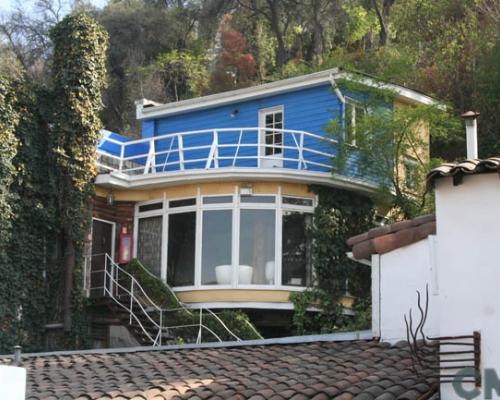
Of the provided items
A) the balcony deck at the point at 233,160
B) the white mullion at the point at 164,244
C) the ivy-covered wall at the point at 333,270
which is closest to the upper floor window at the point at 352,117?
the balcony deck at the point at 233,160

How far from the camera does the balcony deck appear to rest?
20.8 metres

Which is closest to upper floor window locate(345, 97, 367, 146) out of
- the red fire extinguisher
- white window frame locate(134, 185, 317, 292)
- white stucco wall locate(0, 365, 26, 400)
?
white window frame locate(134, 185, 317, 292)

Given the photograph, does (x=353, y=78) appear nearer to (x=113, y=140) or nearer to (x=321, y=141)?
(x=321, y=141)

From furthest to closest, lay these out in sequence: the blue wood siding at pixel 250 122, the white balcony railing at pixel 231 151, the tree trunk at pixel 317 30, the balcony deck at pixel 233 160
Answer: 1. the tree trunk at pixel 317 30
2. the blue wood siding at pixel 250 122
3. the white balcony railing at pixel 231 151
4. the balcony deck at pixel 233 160

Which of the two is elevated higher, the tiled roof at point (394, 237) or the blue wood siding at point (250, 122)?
the blue wood siding at point (250, 122)

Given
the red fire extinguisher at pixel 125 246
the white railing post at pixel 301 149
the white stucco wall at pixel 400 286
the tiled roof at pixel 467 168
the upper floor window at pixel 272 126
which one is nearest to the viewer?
the tiled roof at pixel 467 168

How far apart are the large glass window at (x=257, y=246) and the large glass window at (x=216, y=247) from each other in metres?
0.29

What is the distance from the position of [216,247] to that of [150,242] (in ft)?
5.96

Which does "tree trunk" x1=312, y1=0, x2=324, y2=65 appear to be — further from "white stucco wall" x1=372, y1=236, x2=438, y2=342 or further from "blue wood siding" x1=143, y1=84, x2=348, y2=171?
"white stucco wall" x1=372, y1=236, x2=438, y2=342

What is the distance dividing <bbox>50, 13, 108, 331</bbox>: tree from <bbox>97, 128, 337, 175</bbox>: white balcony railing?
1.04 meters

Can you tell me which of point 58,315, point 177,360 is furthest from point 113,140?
point 177,360

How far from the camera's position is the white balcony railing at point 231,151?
854 inches

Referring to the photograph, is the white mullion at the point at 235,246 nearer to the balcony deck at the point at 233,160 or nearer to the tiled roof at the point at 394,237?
the balcony deck at the point at 233,160

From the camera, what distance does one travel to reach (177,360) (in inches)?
518
